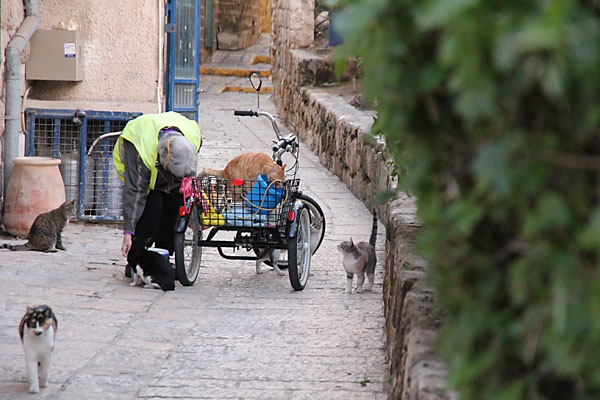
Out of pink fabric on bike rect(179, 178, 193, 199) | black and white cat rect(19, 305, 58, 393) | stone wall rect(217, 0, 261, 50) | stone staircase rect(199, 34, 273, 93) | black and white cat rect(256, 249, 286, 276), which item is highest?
stone wall rect(217, 0, 261, 50)

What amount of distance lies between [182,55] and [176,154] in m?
4.80

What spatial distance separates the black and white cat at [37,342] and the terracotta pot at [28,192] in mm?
3839

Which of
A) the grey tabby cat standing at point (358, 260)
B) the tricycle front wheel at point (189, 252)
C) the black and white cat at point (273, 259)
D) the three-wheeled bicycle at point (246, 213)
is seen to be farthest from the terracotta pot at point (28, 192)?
the grey tabby cat standing at point (358, 260)

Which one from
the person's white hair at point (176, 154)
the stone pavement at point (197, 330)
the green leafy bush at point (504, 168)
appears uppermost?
the green leafy bush at point (504, 168)

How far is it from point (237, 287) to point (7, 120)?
2855mm

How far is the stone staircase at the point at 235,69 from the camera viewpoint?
20.3 metres

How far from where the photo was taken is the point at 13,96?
7.62m

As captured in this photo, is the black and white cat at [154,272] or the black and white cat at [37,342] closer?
the black and white cat at [37,342]

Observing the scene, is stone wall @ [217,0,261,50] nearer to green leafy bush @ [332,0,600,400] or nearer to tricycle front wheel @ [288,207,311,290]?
tricycle front wheel @ [288,207,311,290]

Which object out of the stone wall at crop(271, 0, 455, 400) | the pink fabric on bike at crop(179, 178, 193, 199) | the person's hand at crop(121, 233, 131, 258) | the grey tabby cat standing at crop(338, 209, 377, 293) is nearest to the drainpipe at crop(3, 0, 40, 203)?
the person's hand at crop(121, 233, 131, 258)

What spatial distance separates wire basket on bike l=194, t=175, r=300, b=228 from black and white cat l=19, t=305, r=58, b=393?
2.09 m

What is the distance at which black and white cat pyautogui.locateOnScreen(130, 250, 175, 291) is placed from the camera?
5988 millimetres

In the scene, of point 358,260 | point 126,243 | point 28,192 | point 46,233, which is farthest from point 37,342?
point 28,192

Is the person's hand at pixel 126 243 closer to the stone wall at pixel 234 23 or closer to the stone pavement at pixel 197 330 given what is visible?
the stone pavement at pixel 197 330
